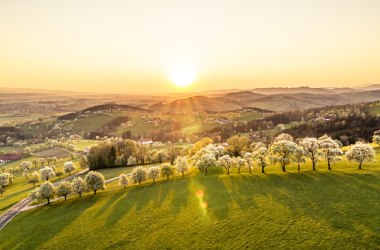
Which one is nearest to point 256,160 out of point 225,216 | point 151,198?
point 225,216

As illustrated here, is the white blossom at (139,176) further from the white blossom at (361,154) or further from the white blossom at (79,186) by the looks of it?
the white blossom at (361,154)

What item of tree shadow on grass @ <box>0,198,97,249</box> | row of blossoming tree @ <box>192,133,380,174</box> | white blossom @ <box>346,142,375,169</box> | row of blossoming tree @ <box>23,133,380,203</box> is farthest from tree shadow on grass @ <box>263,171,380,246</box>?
tree shadow on grass @ <box>0,198,97,249</box>

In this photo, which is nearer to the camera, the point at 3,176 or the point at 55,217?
the point at 55,217

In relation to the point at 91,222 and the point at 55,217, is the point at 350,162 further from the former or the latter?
the point at 55,217

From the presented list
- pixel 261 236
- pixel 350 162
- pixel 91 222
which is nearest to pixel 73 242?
pixel 91 222

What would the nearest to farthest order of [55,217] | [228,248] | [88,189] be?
[228,248], [55,217], [88,189]

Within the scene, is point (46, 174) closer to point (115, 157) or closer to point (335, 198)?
point (115, 157)
